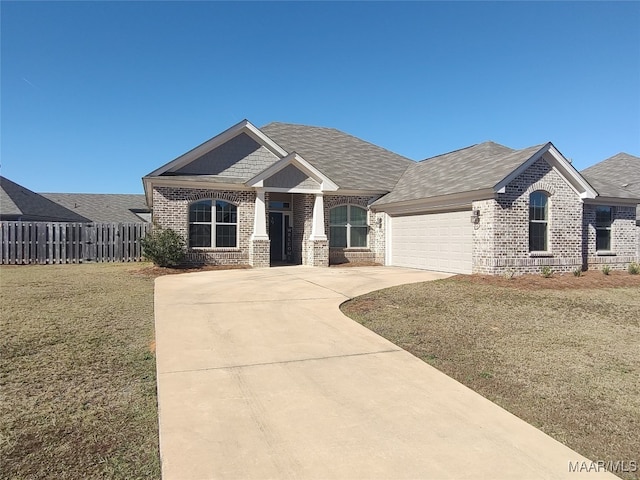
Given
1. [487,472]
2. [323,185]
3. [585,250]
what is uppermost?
[323,185]

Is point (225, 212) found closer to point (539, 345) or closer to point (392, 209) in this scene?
point (392, 209)

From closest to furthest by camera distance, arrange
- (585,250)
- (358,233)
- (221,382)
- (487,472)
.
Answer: (487,472) → (221,382) → (585,250) → (358,233)

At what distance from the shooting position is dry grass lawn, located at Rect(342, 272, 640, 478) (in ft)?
12.4

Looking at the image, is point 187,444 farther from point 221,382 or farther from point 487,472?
point 487,472

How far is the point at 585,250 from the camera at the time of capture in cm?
1562

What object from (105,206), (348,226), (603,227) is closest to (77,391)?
(348,226)

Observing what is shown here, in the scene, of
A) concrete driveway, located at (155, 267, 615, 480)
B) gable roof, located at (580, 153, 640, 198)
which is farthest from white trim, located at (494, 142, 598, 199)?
concrete driveway, located at (155, 267, 615, 480)

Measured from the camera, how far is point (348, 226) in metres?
18.7

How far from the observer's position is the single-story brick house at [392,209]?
13273 mm

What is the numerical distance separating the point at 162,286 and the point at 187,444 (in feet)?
27.9

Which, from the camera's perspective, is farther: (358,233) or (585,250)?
(358,233)

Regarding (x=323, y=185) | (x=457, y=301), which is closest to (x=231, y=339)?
(x=457, y=301)

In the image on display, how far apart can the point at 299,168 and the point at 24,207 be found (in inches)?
753

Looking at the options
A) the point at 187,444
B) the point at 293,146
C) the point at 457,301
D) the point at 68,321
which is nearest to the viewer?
the point at 187,444
